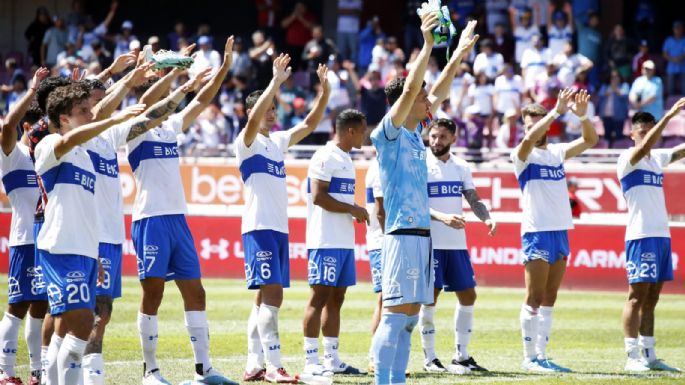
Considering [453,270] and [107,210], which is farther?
[453,270]

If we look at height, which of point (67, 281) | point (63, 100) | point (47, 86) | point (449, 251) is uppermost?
point (47, 86)

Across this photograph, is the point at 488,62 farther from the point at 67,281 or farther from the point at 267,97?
the point at 67,281

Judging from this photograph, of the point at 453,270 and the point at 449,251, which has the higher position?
the point at 449,251

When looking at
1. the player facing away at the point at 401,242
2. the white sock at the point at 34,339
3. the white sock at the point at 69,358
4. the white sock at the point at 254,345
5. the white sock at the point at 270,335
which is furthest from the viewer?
the white sock at the point at 254,345

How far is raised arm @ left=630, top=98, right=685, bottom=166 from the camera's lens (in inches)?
481

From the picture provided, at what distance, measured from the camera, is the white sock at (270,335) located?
1113 cm

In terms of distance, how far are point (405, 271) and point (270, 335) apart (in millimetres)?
2746

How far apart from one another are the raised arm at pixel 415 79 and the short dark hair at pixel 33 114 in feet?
12.7

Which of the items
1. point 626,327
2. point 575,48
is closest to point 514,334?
point 626,327

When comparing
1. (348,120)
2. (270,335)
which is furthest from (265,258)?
(348,120)

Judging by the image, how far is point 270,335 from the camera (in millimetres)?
11156

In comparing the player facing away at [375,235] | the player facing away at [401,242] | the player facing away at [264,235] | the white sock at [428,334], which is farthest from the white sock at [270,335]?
the player facing away at [401,242]

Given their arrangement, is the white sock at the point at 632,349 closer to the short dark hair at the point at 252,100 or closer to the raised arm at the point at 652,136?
the raised arm at the point at 652,136

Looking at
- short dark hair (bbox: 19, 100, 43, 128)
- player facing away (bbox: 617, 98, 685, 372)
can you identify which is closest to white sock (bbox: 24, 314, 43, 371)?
short dark hair (bbox: 19, 100, 43, 128)
